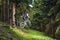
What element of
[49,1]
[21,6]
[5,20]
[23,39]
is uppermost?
[49,1]

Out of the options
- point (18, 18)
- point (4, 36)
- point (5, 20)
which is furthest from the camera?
point (18, 18)

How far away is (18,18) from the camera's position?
13.9m

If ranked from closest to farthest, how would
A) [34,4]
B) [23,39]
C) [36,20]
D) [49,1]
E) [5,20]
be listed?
1. [23,39]
2. [5,20]
3. [49,1]
4. [36,20]
5. [34,4]

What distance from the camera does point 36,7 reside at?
77.1 ft

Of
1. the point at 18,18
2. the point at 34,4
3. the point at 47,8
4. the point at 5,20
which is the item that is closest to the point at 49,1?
the point at 47,8

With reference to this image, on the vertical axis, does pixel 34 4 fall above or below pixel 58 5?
above

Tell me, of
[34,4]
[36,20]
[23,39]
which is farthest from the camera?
[34,4]

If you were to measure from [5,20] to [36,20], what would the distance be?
960 cm

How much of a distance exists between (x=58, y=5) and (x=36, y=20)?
774 centimetres

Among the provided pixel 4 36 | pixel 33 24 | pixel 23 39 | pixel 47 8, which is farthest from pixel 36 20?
pixel 4 36

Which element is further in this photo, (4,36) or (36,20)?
(36,20)

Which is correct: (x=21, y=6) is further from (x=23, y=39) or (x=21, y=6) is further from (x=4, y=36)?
(x=4, y=36)

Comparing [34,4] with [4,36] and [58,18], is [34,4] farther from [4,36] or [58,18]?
[4,36]

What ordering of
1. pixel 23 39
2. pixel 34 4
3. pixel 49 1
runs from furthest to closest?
pixel 34 4 → pixel 49 1 → pixel 23 39
